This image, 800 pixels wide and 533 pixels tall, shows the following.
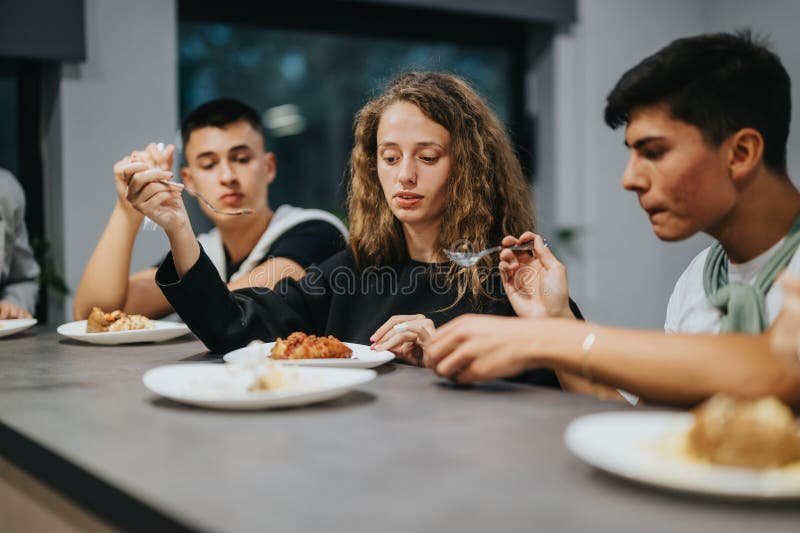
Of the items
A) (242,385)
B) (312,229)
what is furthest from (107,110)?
(242,385)

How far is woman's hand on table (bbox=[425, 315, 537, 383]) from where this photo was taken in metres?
1.10

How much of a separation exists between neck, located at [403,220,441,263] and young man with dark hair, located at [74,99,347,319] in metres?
0.62

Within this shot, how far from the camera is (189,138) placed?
2750 mm

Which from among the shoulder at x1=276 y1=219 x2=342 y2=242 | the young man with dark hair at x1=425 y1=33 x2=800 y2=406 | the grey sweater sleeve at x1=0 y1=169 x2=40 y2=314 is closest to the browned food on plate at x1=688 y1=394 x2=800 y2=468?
the young man with dark hair at x1=425 y1=33 x2=800 y2=406

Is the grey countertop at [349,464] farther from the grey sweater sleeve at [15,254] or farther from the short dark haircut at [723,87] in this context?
the grey sweater sleeve at [15,254]

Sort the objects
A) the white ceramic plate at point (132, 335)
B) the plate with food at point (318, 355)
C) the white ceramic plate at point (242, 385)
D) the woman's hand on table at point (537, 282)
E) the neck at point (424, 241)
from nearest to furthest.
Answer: the white ceramic plate at point (242, 385)
the plate with food at point (318, 355)
the woman's hand on table at point (537, 282)
the white ceramic plate at point (132, 335)
the neck at point (424, 241)

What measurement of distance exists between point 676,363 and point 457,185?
0.93 m

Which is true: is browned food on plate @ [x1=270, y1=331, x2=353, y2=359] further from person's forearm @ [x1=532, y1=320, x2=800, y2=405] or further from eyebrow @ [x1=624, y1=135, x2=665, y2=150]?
eyebrow @ [x1=624, y1=135, x2=665, y2=150]

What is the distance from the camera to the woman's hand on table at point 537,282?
4.95ft

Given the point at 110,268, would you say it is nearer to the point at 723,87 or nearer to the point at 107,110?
the point at 107,110

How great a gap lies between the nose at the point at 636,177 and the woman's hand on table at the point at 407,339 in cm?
46

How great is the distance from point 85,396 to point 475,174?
100 cm

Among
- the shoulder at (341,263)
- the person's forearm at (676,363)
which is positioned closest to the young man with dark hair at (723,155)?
the person's forearm at (676,363)

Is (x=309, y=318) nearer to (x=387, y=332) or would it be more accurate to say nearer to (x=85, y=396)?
(x=387, y=332)
